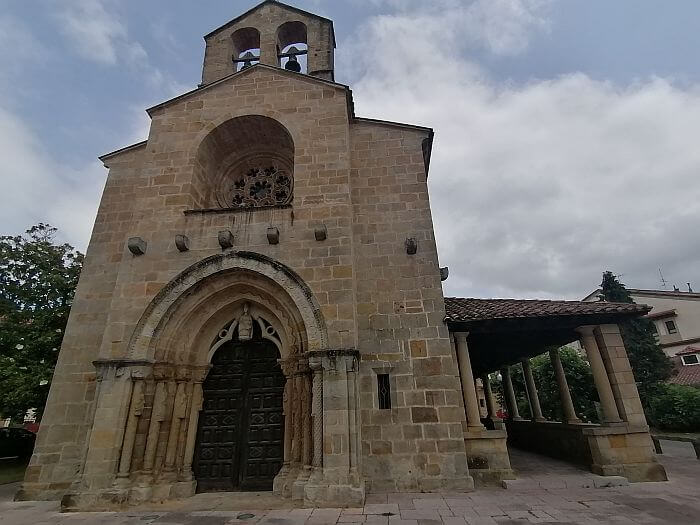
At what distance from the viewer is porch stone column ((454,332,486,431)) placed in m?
7.00

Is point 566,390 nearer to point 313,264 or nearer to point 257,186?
point 313,264

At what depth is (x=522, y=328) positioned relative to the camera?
7391mm

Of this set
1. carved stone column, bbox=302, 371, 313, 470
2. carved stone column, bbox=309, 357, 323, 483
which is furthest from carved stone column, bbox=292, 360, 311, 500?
carved stone column, bbox=309, 357, 323, 483

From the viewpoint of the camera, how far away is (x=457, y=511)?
476 cm

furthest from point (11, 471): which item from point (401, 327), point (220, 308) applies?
point (401, 327)

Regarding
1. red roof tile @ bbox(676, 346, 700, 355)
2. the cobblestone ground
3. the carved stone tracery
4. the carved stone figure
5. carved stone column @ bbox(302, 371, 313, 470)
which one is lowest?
the cobblestone ground

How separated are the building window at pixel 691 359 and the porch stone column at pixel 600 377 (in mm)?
22899

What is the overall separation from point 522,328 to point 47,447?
30.0 ft

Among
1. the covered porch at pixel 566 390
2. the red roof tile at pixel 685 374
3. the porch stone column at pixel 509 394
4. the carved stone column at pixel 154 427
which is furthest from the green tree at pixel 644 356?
the carved stone column at pixel 154 427

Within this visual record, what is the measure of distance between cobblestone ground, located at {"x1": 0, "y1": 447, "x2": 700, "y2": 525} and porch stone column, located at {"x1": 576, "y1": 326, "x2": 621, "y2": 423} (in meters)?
1.27

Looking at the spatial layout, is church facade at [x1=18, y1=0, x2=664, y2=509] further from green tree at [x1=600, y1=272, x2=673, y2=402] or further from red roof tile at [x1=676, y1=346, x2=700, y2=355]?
red roof tile at [x1=676, y1=346, x2=700, y2=355]

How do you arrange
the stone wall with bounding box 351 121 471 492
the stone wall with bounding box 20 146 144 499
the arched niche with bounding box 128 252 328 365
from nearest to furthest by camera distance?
the stone wall with bounding box 351 121 471 492 → the stone wall with bounding box 20 146 144 499 → the arched niche with bounding box 128 252 328 365

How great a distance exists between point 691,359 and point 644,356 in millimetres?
6584

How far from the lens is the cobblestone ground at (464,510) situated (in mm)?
4484
